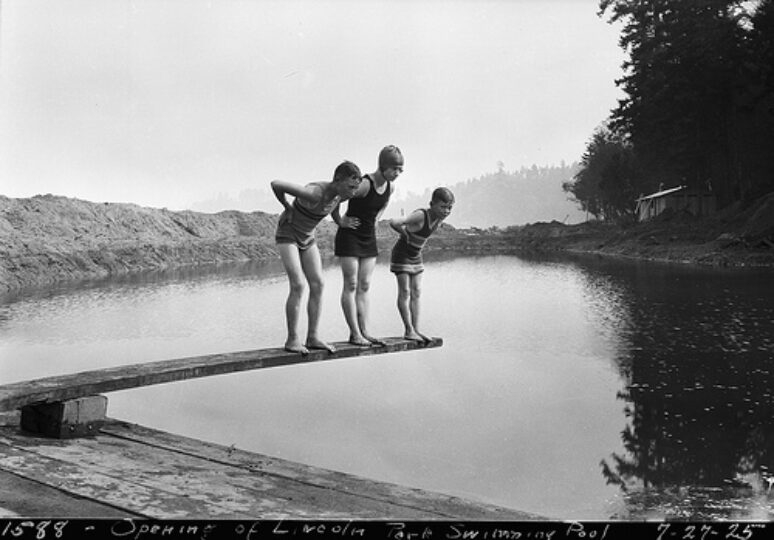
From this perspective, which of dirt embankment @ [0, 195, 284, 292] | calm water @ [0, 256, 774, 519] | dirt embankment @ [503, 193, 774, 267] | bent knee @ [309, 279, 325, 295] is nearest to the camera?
bent knee @ [309, 279, 325, 295]

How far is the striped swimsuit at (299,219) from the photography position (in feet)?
22.1

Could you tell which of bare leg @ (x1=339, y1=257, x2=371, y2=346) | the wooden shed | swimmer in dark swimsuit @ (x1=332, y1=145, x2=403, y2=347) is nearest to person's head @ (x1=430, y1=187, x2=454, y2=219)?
swimmer in dark swimsuit @ (x1=332, y1=145, x2=403, y2=347)

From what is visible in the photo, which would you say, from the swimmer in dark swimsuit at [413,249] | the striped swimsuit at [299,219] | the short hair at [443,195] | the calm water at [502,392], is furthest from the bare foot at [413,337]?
the calm water at [502,392]

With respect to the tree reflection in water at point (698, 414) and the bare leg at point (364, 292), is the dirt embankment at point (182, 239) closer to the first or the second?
the tree reflection in water at point (698, 414)

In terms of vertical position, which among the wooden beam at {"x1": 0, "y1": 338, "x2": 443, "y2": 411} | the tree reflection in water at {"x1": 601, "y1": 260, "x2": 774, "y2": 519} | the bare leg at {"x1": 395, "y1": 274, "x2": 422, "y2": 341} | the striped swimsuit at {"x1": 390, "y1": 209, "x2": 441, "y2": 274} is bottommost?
the tree reflection in water at {"x1": 601, "y1": 260, "x2": 774, "y2": 519}

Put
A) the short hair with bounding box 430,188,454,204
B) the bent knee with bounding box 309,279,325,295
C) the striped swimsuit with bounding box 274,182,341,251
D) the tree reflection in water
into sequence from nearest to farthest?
the striped swimsuit with bounding box 274,182,341,251 < the bent knee with bounding box 309,279,325,295 < the short hair with bounding box 430,188,454,204 < the tree reflection in water

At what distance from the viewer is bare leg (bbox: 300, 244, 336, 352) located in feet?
22.8

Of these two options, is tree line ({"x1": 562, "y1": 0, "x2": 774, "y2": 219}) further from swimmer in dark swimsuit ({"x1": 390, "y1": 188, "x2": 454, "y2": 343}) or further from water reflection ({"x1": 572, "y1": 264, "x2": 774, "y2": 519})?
swimmer in dark swimsuit ({"x1": 390, "y1": 188, "x2": 454, "y2": 343})

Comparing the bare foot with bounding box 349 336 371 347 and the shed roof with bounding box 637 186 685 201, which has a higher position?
the shed roof with bounding box 637 186 685 201

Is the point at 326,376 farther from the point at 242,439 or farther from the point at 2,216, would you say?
the point at 2,216

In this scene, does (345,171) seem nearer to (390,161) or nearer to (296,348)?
(390,161)

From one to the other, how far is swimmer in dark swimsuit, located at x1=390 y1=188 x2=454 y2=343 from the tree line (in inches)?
1603

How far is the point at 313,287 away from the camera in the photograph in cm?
710

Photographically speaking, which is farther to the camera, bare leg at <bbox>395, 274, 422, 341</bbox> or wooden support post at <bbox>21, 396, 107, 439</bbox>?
bare leg at <bbox>395, 274, 422, 341</bbox>
